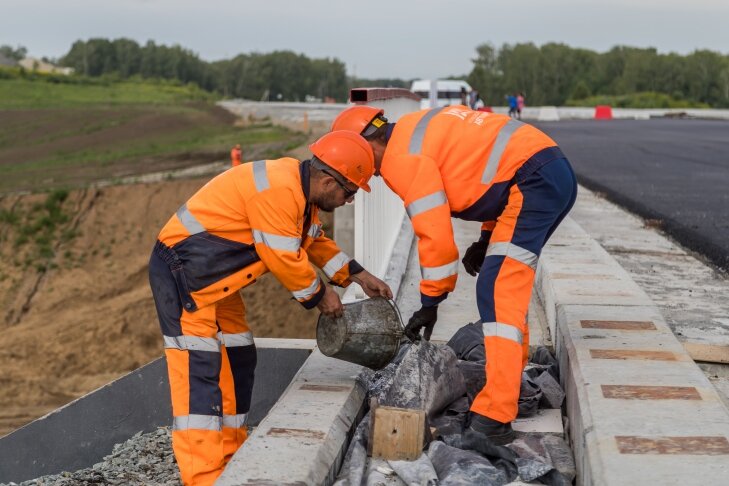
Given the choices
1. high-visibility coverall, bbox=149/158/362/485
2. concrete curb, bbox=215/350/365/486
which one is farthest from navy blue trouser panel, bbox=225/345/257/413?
high-visibility coverall, bbox=149/158/362/485

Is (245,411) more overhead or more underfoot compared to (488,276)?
more underfoot

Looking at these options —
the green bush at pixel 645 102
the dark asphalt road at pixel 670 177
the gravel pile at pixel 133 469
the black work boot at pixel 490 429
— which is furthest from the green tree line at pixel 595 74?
the black work boot at pixel 490 429

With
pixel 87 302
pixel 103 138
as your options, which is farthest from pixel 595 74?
pixel 87 302

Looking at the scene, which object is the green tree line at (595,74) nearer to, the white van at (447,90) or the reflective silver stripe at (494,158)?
the white van at (447,90)

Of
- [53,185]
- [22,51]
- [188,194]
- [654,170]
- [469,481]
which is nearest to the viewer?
[469,481]

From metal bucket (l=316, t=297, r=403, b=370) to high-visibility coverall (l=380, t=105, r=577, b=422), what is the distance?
0.62 m

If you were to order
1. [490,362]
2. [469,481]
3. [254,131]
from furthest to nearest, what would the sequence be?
1. [254,131]
2. [490,362]
3. [469,481]

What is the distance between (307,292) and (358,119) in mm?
933

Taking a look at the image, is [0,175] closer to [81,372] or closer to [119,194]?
[119,194]

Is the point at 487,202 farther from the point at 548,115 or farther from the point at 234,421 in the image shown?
the point at 548,115

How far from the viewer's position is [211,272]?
489 cm

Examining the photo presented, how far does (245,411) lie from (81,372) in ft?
39.6

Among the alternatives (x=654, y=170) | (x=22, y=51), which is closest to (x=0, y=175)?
(x=654, y=170)

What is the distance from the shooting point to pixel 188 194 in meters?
27.5
